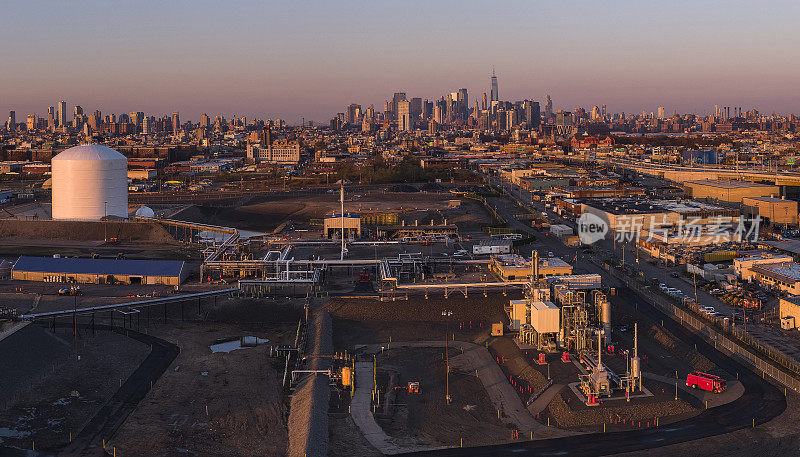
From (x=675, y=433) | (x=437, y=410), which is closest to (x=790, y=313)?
(x=675, y=433)

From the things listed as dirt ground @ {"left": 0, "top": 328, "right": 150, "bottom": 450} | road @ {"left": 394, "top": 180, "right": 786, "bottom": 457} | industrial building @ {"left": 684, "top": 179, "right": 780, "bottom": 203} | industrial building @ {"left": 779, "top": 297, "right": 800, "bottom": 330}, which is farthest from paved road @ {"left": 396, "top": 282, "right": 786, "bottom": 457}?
industrial building @ {"left": 684, "top": 179, "right": 780, "bottom": 203}

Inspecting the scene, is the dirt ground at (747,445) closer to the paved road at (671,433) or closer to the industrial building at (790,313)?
the paved road at (671,433)

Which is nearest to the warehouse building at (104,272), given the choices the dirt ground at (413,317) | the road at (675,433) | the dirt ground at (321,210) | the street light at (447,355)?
the dirt ground at (413,317)

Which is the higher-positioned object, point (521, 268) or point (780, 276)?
point (521, 268)

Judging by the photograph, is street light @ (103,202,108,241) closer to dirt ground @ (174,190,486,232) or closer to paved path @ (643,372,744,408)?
dirt ground @ (174,190,486,232)

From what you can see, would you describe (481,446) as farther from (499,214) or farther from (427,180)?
(427,180)

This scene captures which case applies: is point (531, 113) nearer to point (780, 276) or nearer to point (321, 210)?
point (321, 210)
